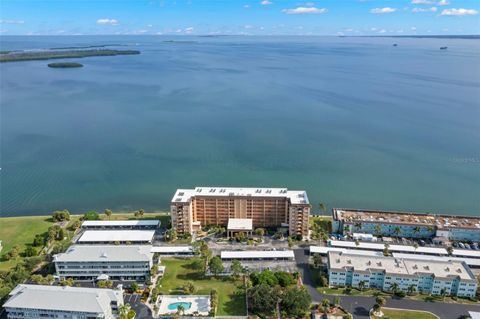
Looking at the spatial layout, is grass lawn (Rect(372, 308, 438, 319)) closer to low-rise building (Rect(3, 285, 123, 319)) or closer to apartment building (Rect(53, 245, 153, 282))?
apartment building (Rect(53, 245, 153, 282))

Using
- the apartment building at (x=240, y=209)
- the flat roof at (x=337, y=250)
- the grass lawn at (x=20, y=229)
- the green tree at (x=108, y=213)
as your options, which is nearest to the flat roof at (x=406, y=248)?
the flat roof at (x=337, y=250)

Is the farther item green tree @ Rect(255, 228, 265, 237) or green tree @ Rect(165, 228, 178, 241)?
green tree @ Rect(255, 228, 265, 237)

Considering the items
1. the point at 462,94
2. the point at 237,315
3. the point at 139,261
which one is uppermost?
the point at 462,94

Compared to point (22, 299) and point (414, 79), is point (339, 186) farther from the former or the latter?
point (414, 79)

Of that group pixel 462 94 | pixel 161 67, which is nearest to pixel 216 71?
pixel 161 67

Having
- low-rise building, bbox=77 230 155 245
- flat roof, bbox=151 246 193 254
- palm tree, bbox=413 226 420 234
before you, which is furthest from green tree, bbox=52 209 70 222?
palm tree, bbox=413 226 420 234

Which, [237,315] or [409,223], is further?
[409,223]

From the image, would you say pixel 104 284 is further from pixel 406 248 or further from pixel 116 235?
pixel 406 248
